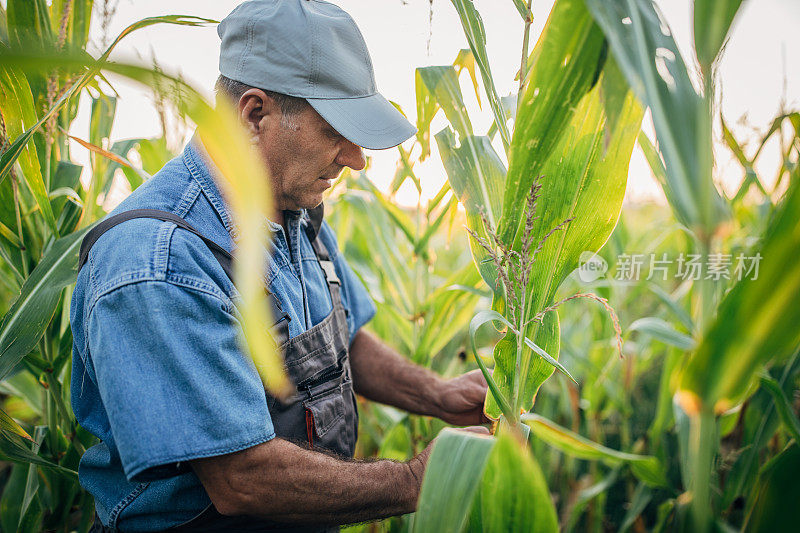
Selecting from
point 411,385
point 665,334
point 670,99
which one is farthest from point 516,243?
point 411,385

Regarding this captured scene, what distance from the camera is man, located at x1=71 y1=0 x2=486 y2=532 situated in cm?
69

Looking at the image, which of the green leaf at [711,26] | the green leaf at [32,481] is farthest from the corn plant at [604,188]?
the green leaf at [32,481]

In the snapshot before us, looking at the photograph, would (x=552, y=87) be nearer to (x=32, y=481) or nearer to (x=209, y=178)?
(x=209, y=178)

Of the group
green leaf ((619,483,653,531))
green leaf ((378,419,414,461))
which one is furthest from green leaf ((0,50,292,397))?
green leaf ((619,483,653,531))

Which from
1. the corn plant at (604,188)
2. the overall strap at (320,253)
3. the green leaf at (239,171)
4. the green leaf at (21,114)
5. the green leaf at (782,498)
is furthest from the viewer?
the overall strap at (320,253)

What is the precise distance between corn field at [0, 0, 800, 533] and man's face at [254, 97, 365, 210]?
0.19 m

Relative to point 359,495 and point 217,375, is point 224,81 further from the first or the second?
point 359,495

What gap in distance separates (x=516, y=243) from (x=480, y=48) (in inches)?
12.1

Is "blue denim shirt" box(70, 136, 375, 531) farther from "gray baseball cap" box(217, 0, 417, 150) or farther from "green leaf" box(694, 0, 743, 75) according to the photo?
"green leaf" box(694, 0, 743, 75)

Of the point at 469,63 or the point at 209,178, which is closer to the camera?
the point at 209,178

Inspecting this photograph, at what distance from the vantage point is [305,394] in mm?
941

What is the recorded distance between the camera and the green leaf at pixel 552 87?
1.77 ft

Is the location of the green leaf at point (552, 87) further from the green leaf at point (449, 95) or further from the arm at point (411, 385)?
the arm at point (411, 385)

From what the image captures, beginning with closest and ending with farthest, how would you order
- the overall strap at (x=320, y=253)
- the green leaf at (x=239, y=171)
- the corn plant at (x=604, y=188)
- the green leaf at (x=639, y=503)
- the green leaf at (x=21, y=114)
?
the green leaf at (x=239, y=171) < the corn plant at (x=604, y=188) < the green leaf at (x=21, y=114) < the overall strap at (x=320, y=253) < the green leaf at (x=639, y=503)
